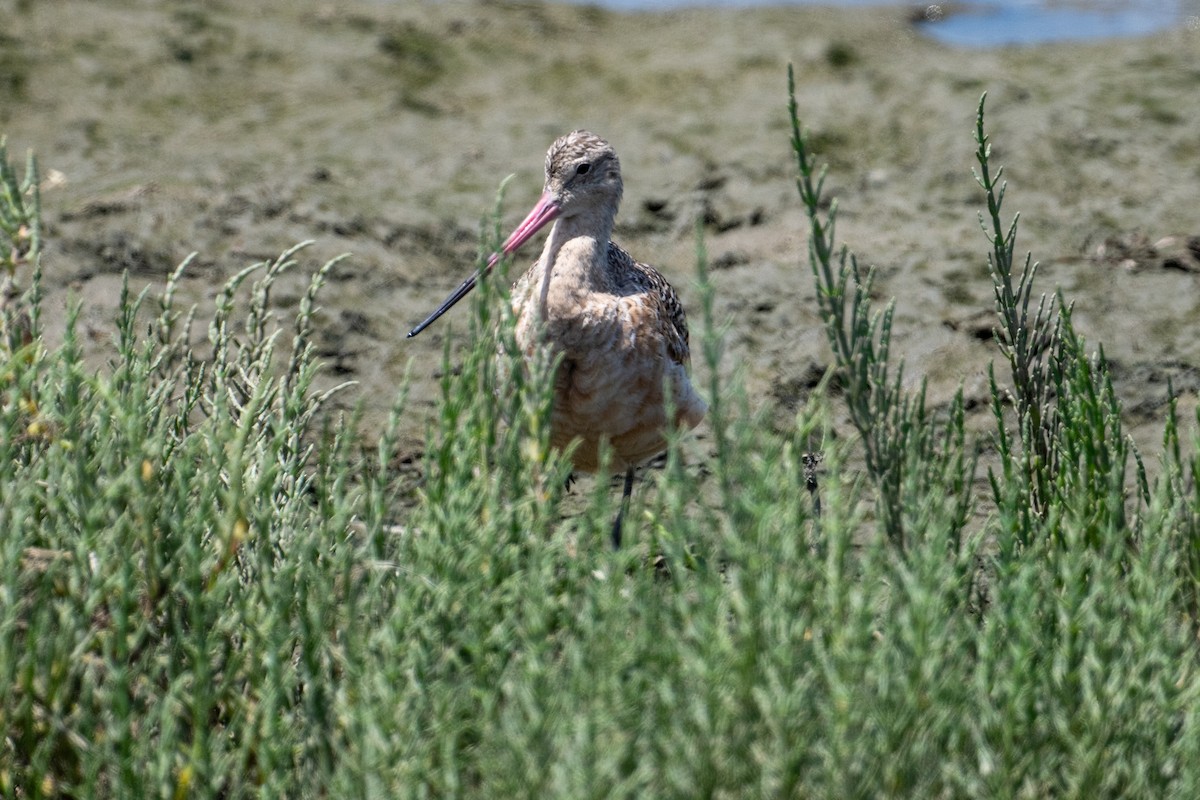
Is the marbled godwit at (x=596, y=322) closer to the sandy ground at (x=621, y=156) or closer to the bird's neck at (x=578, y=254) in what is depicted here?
the bird's neck at (x=578, y=254)

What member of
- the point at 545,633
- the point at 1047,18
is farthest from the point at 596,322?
the point at 1047,18

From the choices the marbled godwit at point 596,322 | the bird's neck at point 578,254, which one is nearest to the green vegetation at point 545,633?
the marbled godwit at point 596,322

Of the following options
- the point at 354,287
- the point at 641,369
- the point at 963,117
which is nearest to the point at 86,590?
the point at 641,369

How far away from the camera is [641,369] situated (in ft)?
14.1

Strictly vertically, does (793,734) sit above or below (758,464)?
below

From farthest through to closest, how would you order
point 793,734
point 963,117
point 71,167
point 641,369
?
1. point 963,117
2. point 71,167
3. point 641,369
4. point 793,734

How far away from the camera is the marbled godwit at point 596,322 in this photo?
425cm

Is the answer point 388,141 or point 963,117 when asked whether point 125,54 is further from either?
point 963,117

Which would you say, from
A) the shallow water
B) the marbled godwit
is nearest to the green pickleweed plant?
the marbled godwit

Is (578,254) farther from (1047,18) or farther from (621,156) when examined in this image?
(1047,18)

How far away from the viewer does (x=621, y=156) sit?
23.9 ft

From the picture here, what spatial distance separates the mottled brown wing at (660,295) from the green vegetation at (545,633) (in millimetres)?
1641

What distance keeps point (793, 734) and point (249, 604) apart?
3.29ft

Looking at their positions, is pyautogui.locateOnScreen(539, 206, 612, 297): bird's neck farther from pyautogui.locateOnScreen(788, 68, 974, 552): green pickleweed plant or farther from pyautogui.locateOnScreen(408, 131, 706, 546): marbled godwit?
pyautogui.locateOnScreen(788, 68, 974, 552): green pickleweed plant
